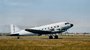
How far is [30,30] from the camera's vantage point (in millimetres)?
85688

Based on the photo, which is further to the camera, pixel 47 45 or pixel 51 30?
pixel 51 30

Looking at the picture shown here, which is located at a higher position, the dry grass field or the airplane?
the airplane

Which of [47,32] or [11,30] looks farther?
[11,30]

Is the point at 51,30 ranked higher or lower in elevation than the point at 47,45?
higher

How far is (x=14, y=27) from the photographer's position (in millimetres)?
95812

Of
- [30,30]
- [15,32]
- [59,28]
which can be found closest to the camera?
[59,28]

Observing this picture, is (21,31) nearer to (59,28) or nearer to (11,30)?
(11,30)

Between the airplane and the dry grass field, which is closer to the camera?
the dry grass field

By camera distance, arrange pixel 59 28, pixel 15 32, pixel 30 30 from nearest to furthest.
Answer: pixel 59 28, pixel 30 30, pixel 15 32

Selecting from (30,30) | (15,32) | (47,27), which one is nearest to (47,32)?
(47,27)

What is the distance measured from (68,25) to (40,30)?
9.87m

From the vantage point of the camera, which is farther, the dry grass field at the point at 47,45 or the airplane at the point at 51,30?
the airplane at the point at 51,30

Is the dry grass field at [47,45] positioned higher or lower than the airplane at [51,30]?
lower

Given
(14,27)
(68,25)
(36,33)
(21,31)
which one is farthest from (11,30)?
(68,25)
